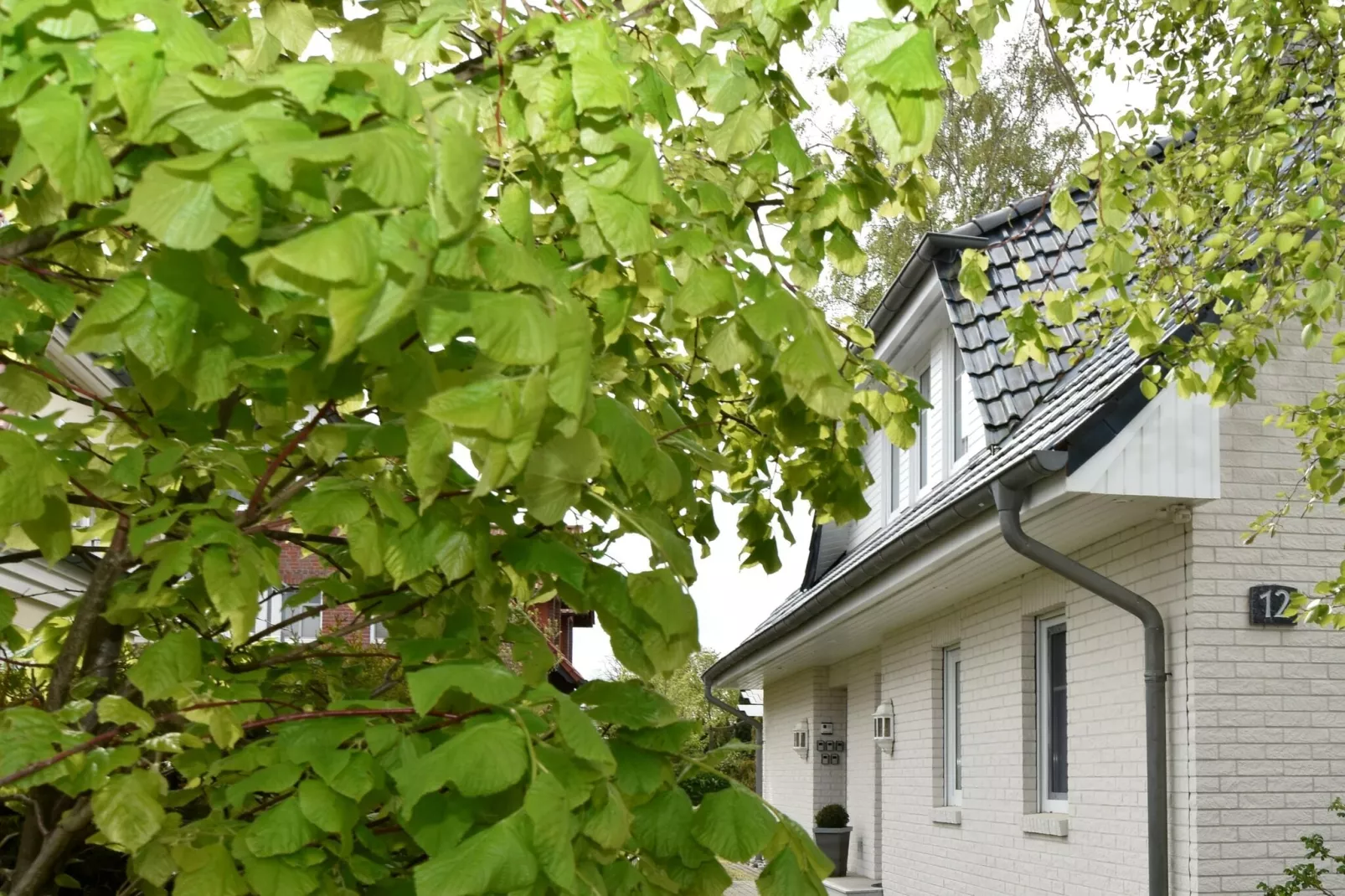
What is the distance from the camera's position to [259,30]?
2.15 metres

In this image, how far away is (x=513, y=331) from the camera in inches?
58.8

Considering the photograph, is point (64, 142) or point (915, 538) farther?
point (915, 538)

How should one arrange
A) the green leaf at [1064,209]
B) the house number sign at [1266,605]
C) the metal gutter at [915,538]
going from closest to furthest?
the green leaf at [1064,209], the metal gutter at [915,538], the house number sign at [1266,605]

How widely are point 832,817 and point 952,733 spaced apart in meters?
4.31

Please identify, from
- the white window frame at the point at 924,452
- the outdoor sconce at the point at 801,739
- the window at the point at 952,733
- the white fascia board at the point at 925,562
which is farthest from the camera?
the outdoor sconce at the point at 801,739

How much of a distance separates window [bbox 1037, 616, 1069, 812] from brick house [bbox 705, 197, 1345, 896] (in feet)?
0.06

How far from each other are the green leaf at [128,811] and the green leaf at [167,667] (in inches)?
6.0

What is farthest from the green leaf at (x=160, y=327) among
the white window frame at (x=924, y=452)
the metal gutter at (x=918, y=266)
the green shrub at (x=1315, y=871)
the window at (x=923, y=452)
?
the window at (x=923, y=452)

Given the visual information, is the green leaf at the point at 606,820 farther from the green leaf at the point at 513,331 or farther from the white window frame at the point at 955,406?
the white window frame at the point at 955,406

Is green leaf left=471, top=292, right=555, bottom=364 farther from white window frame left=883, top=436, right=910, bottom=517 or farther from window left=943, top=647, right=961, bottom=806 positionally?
white window frame left=883, top=436, right=910, bottom=517

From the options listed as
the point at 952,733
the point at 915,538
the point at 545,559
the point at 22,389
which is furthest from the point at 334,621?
the point at 952,733

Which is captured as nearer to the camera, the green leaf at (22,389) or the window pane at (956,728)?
the green leaf at (22,389)

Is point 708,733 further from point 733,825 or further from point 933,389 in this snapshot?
point 733,825

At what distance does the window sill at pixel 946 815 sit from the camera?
1068cm
